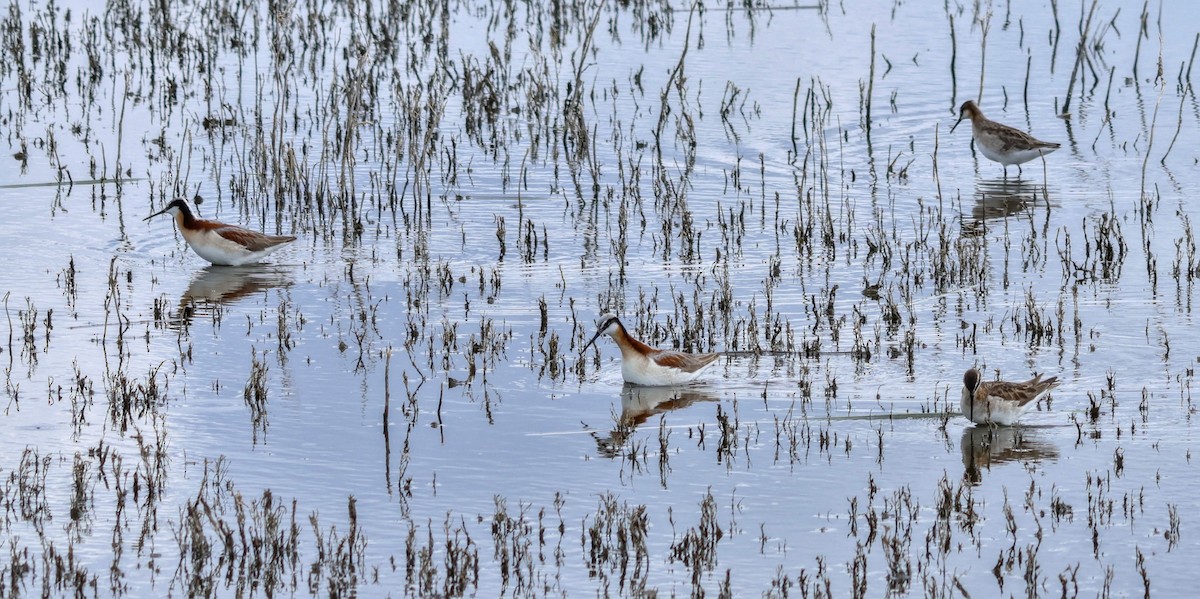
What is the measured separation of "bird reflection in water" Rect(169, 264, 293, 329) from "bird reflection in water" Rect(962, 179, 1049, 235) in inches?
215

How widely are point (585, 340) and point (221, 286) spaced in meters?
3.14

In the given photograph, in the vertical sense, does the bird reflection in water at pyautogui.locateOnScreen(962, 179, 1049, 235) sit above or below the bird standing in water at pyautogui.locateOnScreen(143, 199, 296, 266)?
above

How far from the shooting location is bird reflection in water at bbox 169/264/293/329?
1106 cm

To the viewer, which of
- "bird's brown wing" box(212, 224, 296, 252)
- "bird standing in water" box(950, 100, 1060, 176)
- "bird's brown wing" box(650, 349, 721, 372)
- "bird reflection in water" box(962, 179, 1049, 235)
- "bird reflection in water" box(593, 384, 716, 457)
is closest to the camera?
"bird reflection in water" box(593, 384, 716, 457)

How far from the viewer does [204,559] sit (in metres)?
6.52

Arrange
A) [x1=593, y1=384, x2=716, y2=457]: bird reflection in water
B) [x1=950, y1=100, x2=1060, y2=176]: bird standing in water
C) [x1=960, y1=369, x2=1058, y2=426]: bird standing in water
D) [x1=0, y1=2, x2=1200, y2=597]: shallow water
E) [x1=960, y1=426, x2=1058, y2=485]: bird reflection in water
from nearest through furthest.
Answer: [x1=0, y1=2, x2=1200, y2=597]: shallow water, [x1=960, y1=426, x2=1058, y2=485]: bird reflection in water, [x1=960, y1=369, x2=1058, y2=426]: bird standing in water, [x1=593, y1=384, x2=716, y2=457]: bird reflection in water, [x1=950, y1=100, x2=1060, y2=176]: bird standing in water

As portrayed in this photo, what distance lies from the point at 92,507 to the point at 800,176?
978 centimetres

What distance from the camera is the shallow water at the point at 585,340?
6.76 m

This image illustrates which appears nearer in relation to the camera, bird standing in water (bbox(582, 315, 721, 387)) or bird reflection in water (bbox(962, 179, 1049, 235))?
bird standing in water (bbox(582, 315, 721, 387))

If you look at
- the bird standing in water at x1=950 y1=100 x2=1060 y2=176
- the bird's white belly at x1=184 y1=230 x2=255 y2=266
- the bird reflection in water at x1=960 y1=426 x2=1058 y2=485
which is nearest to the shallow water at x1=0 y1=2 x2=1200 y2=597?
the bird reflection in water at x1=960 y1=426 x2=1058 y2=485

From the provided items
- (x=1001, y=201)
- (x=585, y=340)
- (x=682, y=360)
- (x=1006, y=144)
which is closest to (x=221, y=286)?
(x=585, y=340)

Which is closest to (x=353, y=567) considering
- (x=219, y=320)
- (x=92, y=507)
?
(x=92, y=507)

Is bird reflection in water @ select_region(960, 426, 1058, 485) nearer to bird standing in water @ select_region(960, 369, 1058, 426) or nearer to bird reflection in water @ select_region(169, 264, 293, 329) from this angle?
bird standing in water @ select_region(960, 369, 1058, 426)

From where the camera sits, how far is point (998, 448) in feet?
26.9
